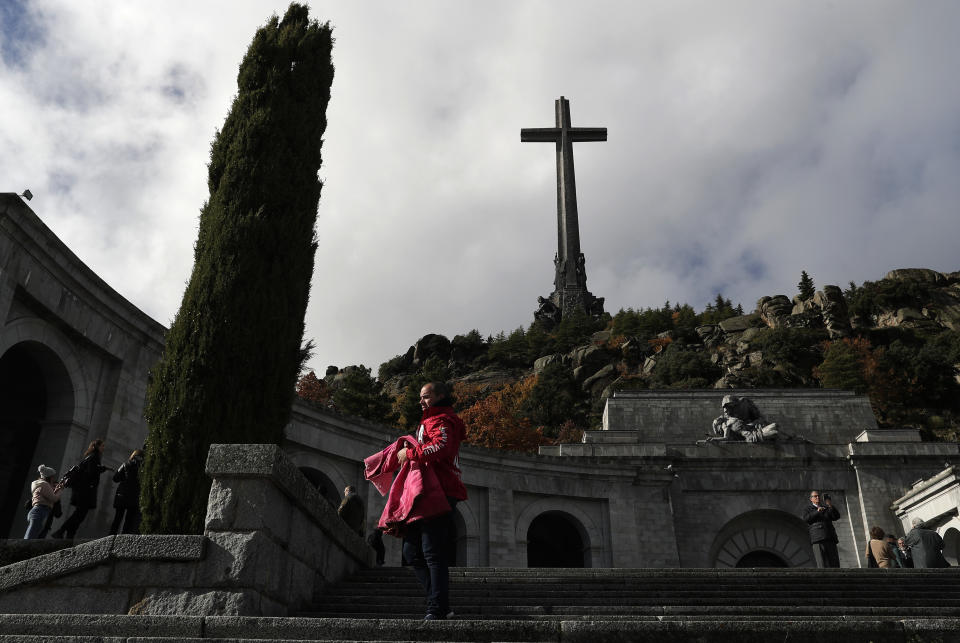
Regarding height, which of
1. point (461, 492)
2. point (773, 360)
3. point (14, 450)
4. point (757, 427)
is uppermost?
point (773, 360)

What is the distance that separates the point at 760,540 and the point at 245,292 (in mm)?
21517

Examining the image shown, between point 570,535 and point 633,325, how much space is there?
47.4 meters

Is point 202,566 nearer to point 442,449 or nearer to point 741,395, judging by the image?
point 442,449

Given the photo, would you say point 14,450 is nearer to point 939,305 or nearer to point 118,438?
point 118,438

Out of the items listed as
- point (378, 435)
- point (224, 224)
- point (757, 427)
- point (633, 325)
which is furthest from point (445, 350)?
point (224, 224)

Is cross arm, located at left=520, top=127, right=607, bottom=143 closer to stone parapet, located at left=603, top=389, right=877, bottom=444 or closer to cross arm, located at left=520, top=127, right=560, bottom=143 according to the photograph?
cross arm, located at left=520, top=127, right=560, bottom=143

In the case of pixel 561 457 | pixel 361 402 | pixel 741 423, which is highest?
pixel 361 402

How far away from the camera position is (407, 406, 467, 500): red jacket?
19.9 ft

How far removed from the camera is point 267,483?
241 inches

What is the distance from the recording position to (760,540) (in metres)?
24.9

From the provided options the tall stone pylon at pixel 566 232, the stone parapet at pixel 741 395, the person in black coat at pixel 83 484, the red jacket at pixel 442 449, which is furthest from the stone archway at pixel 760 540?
the tall stone pylon at pixel 566 232

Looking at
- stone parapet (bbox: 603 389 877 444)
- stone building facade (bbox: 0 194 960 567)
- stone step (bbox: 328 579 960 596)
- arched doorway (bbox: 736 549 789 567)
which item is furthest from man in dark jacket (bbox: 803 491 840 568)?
stone parapet (bbox: 603 389 877 444)

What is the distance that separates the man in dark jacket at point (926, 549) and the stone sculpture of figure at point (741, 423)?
14535 millimetres

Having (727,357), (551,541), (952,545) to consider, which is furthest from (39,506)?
(727,357)
